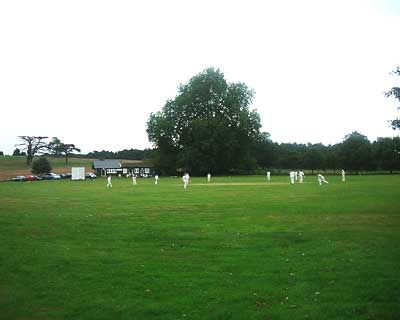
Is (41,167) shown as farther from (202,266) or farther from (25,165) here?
(202,266)

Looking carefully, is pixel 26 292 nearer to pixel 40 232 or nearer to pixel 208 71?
pixel 40 232

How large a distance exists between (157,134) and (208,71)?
16.5 meters

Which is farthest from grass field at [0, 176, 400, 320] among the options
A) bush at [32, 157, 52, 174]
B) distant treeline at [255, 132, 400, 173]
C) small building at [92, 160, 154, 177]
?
small building at [92, 160, 154, 177]

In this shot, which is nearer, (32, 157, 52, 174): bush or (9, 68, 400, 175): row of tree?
(9, 68, 400, 175): row of tree

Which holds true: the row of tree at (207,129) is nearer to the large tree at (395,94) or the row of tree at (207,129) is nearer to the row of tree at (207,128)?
the row of tree at (207,128)

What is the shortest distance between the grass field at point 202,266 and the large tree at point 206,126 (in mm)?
70774

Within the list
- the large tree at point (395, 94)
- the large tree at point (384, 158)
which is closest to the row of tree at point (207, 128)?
the large tree at point (384, 158)

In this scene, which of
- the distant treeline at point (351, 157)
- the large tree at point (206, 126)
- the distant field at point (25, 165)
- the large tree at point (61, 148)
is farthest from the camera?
the large tree at point (61, 148)

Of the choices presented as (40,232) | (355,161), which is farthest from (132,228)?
(355,161)

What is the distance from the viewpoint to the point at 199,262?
13094 millimetres

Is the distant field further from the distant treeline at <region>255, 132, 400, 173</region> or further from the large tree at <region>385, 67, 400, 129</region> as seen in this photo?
the large tree at <region>385, 67, 400, 129</region>

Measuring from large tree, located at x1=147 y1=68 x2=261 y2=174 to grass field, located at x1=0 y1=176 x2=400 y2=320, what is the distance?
70774 millimetres

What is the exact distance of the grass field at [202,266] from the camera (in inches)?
370

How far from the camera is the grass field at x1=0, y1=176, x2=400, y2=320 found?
30.9 feet
